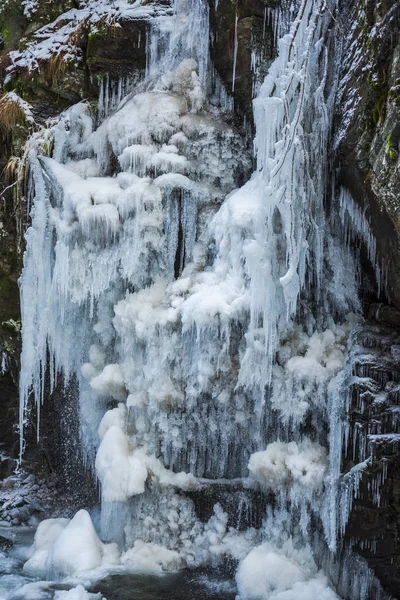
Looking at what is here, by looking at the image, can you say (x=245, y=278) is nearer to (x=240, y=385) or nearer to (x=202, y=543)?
(x=240, y=385)

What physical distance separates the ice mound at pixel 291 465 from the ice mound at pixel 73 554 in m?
1.76

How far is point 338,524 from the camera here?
581cm

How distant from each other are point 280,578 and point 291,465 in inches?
39.2

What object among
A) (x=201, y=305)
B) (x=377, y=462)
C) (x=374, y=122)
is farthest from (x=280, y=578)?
(x=374, y=122)

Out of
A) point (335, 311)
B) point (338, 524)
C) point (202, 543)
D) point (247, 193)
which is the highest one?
point (247, 193)

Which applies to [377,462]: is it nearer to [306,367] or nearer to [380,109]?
[306,367]

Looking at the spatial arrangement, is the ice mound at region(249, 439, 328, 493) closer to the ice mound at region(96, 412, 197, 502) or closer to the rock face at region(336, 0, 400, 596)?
the rock face at region(336, 0, 400, 596)

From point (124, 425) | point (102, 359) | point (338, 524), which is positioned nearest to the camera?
point (338, 524)

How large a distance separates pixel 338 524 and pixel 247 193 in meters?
3.34

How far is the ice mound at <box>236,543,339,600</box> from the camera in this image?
5.71 metres

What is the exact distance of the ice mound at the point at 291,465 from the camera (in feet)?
19.8

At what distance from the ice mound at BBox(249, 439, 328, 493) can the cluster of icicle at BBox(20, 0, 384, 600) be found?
0.01m

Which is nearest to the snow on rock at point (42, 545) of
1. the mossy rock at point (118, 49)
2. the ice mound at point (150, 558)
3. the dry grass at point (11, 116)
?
the ice mound at point (150, 558)

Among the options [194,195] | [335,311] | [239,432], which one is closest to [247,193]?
[194,195]
